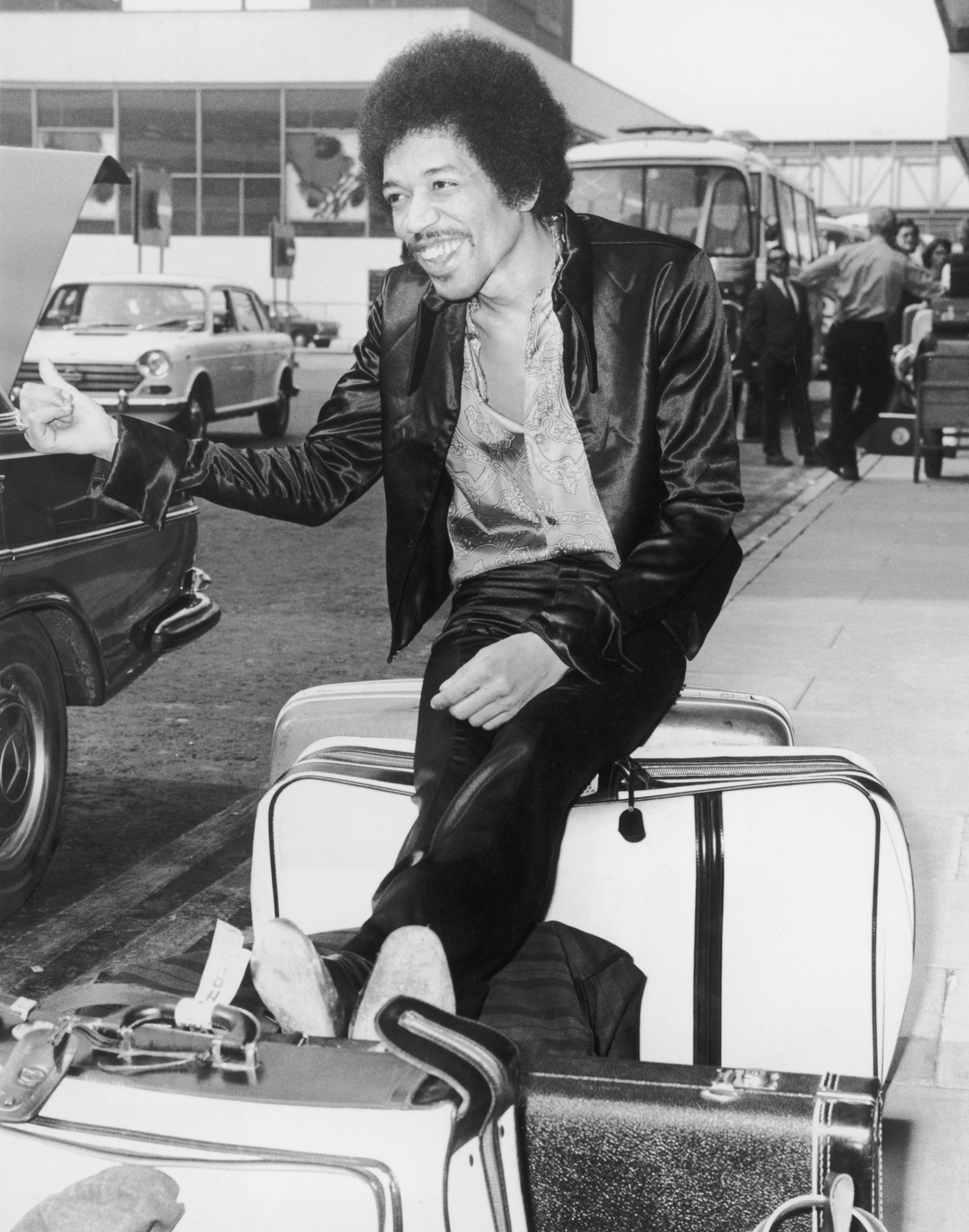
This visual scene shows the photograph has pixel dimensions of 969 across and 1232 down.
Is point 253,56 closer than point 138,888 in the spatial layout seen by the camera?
No

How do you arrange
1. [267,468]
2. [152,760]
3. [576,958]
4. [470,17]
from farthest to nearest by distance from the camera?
[470,17] → [152,760] → [267,468] → [576,958]

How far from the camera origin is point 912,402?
14.4 meters

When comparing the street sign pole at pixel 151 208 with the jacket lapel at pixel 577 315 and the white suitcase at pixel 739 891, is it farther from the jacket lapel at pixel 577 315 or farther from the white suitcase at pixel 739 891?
the white suitcase at pixel 739 891

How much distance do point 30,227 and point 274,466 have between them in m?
2.11

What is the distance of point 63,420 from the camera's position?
255cm

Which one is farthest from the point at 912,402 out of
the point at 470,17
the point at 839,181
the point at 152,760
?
the point at 470,17

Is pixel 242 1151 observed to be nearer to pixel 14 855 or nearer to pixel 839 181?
pixel 14 855

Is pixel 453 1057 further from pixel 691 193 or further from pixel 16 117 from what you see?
pixel 16 117

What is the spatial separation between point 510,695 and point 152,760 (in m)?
3.33

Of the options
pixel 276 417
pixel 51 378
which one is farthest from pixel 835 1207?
pixel 276 417

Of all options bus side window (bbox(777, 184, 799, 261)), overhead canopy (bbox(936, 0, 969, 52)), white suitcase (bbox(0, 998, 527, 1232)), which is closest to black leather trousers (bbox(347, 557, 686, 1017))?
white suitcase (bbox(0, 998, 527, 1232))

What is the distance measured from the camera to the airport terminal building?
42.4 m

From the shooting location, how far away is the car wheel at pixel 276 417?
753 inches

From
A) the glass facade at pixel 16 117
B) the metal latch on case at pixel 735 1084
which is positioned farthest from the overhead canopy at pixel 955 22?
the glass facade at pixel 16 117
